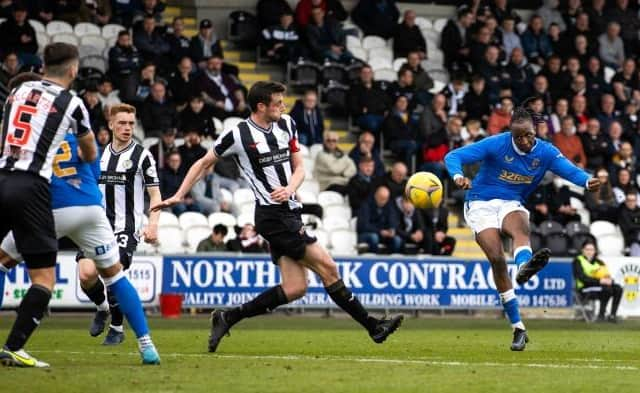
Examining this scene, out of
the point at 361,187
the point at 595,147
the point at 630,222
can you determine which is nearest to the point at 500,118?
the point at 595,147

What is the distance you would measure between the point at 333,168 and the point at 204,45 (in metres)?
3.77

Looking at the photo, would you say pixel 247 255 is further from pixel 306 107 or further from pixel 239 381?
pixel 239 381

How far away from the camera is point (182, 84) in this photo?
974 inches

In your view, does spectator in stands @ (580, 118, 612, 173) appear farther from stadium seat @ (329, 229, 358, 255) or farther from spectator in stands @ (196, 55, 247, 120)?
spectator in stands @ (196, 55, 247, 120)

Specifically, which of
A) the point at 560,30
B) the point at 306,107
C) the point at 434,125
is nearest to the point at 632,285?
the point at 434,125

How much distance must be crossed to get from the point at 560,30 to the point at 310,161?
8.74m

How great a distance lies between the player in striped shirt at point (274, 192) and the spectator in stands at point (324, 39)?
14898 mm

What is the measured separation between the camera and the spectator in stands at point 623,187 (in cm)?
2617

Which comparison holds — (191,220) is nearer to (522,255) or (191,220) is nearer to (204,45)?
(204,45)

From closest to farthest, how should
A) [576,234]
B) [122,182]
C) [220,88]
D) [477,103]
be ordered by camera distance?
[122,182] < [576,234] < [220,88] < [477,103]

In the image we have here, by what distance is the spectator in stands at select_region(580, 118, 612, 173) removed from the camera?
27.1 meters

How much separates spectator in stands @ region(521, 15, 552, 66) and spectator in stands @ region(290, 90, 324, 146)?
6553 millimetres

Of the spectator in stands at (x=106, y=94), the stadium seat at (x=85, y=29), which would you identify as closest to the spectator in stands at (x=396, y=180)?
the spectator in stands at (x=106, y=94)

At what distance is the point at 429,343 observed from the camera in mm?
14406
